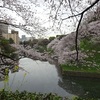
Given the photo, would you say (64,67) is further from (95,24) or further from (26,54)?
(95,24)

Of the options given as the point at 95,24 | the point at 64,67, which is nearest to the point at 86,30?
the point at 95,24

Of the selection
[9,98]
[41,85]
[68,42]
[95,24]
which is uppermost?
[95,24]

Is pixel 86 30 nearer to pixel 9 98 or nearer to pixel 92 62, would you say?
pixel 9 98

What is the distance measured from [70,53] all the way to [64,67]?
1094 cm

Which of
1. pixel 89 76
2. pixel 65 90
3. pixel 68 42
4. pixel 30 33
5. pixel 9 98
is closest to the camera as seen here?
pixel 9 98

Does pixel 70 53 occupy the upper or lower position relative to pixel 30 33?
lower

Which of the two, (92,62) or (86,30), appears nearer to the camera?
(86,30)

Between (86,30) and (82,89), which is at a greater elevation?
(86,30)

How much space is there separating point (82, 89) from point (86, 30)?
28.3 feet

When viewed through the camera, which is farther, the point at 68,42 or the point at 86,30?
the point at 68,42

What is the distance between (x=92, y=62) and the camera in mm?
28562

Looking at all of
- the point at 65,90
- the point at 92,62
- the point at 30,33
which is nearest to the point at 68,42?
the point at 30,33

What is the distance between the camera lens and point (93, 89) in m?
17.4

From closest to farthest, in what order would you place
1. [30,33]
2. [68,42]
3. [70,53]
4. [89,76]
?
1. [30,33]
2. [68,42]
3. [70,53]
4. [89,76]
